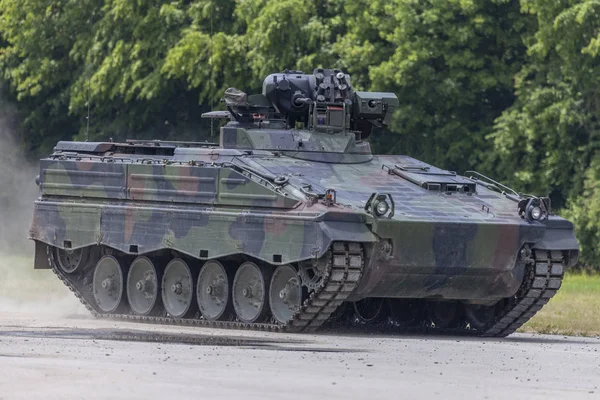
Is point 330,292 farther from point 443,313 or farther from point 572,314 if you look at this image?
point 572,314

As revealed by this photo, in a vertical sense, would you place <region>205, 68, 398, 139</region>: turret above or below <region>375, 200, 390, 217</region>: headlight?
above

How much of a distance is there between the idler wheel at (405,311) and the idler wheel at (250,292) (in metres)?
2.45

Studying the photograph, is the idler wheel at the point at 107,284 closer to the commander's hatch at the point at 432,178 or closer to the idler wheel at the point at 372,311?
the idler wheel at the point at 372,311

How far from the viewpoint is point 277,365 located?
15891 millimetres

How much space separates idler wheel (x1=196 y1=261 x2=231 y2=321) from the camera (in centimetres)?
2233

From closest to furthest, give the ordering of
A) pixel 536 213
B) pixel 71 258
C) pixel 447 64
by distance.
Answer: pixel 536 213
pixel 71 258
pixel 447 64

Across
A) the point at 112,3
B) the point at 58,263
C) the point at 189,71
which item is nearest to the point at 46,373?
the point at 58,263

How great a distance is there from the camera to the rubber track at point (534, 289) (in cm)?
2167

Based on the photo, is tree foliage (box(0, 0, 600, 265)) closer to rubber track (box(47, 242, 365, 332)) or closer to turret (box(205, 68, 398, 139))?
turret (box(205, 68, 398, 139))

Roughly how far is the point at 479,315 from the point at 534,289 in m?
1.24

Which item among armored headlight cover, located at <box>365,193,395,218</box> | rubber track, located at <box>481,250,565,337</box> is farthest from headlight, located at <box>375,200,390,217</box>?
rubber track, located at <box>481,250,565,337</box>

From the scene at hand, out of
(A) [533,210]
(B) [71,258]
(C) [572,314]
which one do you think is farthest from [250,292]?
(C) [572,314]

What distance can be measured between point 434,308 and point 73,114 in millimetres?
22674

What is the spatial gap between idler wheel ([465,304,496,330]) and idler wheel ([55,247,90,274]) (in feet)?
18.7
